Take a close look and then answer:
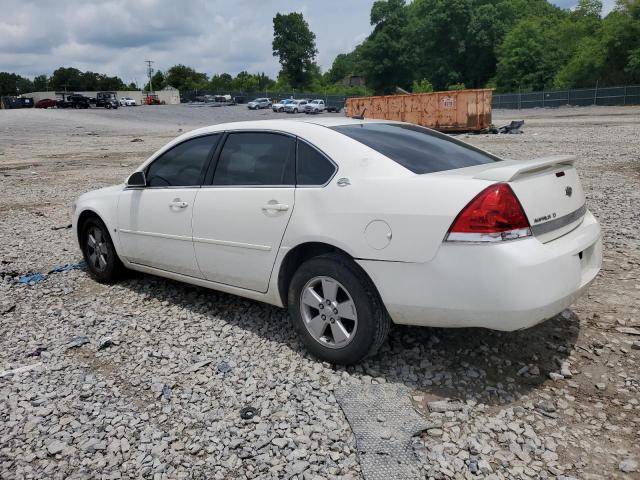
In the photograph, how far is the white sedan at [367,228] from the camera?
294cm

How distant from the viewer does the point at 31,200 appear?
36.4 feet

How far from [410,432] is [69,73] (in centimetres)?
14199

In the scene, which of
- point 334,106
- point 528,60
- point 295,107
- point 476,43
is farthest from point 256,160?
point 476,43

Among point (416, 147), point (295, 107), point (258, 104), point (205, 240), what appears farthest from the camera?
point (258, 104)

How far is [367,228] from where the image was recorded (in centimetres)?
322

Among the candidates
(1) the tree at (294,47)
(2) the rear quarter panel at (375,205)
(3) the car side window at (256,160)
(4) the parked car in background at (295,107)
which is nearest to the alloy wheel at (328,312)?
(2) the rear quarter panel at (375,205)

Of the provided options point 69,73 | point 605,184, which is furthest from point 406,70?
point 605,184

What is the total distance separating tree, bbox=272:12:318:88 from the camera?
111375mm

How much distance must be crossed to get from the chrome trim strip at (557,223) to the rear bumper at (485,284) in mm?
73

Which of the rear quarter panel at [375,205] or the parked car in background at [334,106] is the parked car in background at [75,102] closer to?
the parked car in background at [334,106]

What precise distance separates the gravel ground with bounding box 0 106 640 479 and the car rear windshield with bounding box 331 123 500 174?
1.26 meters

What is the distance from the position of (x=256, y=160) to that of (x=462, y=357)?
202 cm

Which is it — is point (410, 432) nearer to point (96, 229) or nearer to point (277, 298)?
point (277, 298)

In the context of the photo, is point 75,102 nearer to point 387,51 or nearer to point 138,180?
point 387,51
